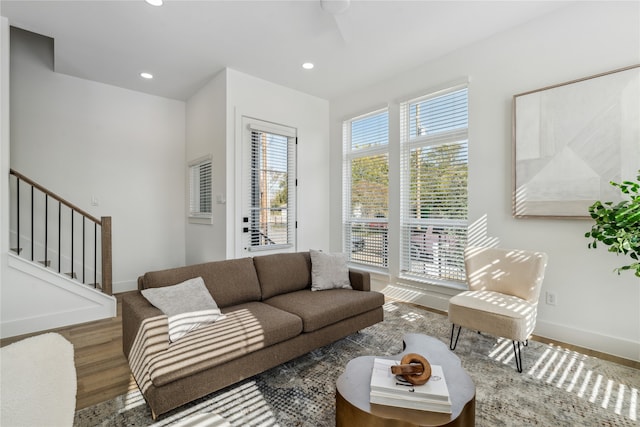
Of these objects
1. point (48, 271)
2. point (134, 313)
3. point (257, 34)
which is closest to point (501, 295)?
point (134, 313)

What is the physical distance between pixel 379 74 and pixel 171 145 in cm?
344

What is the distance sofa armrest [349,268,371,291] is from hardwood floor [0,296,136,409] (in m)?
1.98

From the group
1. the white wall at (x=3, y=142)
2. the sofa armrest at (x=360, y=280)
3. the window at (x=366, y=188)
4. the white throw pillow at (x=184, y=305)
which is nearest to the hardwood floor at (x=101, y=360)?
the white throw pillow at (x=184, y=305)

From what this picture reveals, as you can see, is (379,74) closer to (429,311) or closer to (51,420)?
(429,311)

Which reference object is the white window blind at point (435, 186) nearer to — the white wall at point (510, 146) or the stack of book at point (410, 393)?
the white wall at point (510, 146)

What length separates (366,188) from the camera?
4457 millimetres

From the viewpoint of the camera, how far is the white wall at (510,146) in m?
2.46

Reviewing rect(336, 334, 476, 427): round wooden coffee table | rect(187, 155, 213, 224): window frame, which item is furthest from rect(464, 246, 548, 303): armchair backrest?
rect(187, 155, 213, 224): window frame

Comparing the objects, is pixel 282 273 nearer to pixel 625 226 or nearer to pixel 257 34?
pixel 257 34

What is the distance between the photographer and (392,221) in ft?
13.3

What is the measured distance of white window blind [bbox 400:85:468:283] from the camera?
3445mm

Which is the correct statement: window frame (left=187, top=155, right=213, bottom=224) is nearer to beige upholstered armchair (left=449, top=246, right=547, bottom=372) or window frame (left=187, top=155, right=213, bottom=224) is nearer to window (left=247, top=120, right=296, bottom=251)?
window (left=247, top=120, right=296, bottom=251)

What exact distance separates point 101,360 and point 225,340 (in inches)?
52.8

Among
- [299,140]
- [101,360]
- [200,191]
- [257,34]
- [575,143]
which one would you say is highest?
[257,34]
